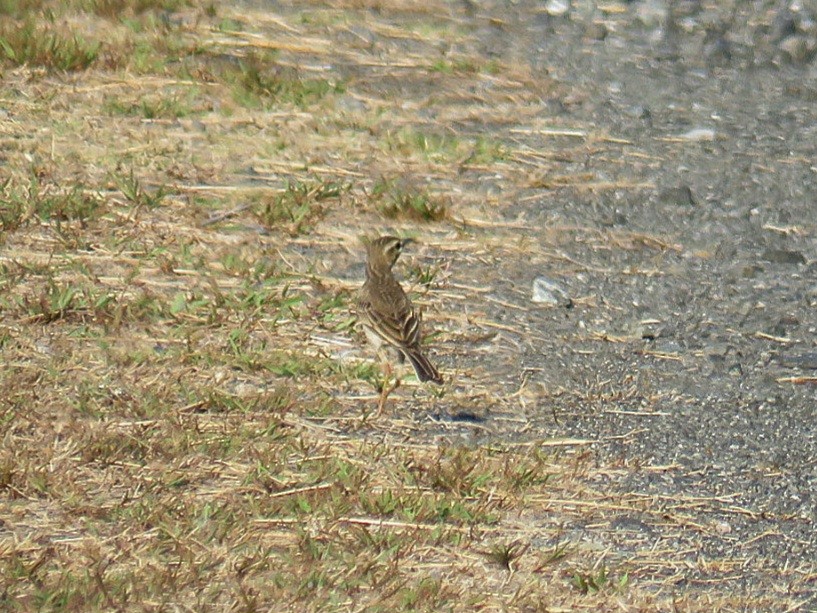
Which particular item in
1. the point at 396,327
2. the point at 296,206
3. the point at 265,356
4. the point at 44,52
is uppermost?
the point at 44,52

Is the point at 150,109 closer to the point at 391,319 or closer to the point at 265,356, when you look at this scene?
the point at 265,356

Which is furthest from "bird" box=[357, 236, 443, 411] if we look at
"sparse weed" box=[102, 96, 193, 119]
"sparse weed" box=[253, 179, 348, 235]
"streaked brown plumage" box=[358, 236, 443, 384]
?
"sparse weed" box=[102, 96, 193, 119]

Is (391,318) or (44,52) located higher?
(44,52)

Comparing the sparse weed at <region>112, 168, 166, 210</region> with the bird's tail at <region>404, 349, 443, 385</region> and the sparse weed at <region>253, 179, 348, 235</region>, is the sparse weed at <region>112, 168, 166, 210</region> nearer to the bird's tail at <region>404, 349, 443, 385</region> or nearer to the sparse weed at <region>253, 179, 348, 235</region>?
the sparse weed at <region>253, 179, 348, 235</region>

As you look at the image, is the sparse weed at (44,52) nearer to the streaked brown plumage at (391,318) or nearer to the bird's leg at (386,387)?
the streaked brown plumage at (391,318)

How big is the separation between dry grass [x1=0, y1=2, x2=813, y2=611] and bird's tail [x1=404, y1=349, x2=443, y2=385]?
12 cm

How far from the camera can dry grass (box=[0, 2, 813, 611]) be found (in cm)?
506

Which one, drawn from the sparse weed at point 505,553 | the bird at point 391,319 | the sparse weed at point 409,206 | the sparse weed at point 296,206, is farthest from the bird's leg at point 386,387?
the sparse weed at point 409,206

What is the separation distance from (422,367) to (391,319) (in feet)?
0.88

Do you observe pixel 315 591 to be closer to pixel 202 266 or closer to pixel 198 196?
pixel 202 266

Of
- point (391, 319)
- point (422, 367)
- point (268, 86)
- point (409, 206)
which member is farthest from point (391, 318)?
point (268, 86)

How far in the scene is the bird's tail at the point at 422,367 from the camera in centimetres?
629

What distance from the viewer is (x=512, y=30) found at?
11.5 metres

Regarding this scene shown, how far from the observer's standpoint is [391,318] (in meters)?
6.43
